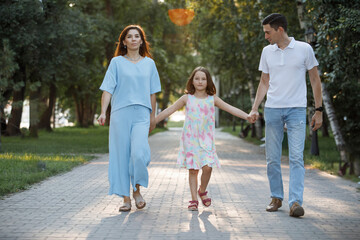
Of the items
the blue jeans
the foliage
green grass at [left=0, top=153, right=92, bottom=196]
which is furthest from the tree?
green grass at [left=0, top=153, right=92, bottom=196]

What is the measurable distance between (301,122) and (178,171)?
5.36 meters

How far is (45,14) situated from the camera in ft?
59.5

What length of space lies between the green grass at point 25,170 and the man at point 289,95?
12.3 ft

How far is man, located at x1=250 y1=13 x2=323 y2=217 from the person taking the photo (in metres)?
6.26

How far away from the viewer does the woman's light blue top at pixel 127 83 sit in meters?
6.34

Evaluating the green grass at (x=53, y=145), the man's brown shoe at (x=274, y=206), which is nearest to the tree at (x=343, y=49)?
the man's brown shoe at (x=274, y=206)

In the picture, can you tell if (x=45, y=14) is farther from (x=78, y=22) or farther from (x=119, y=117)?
(x=119, y=117)

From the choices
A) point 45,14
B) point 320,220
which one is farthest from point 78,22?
point 320,220

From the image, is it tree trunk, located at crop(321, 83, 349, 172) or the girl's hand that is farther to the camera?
tree trunk, located at crop(321, 83, 349, 172)

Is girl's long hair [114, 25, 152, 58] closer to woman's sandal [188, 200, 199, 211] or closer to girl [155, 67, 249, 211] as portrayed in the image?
girl [155, 67, 249, 211]

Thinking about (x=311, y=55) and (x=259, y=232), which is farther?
(x=311, y=55)

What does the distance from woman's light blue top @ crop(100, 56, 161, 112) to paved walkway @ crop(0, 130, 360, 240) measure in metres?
1.27

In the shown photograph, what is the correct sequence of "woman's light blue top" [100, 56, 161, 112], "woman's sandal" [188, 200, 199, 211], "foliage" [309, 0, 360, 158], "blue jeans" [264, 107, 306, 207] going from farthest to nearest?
"foliage" [309, 0, 360, 158]
"woman's sandal" [188, 200, 199, 211]
"woman's light blue top" [100, 56, 161, 112]
"blue jeans" [264, 107, 306, 207]

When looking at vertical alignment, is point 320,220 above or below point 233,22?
below
